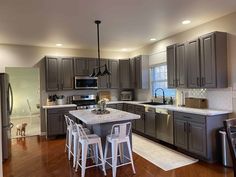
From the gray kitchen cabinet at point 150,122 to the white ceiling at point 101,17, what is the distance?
201 cm

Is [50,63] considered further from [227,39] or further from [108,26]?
[227,39]

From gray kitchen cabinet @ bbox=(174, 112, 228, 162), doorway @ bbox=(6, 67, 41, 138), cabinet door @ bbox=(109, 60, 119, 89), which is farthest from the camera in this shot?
doorway @ bbox=(6, 67, 41, 138)

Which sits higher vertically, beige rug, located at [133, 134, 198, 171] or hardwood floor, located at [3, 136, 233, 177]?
beige rug, located at [133, 134, 198, 171]

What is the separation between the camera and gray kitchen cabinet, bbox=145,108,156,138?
4764mm

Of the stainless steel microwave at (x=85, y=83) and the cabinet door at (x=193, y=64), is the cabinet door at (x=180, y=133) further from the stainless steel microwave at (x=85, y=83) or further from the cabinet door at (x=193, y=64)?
the stainless steel microwave at (x=85, y=83)

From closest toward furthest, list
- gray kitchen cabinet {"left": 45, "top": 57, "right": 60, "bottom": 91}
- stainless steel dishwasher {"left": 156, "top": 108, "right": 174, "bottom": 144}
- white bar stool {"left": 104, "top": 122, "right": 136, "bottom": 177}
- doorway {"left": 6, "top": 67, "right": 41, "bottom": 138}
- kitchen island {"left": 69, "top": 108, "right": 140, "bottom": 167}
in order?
Result: white bar stool {"left": 104, "top": 122, "right": 136, "bottom": 177} → kitchen island {"left": 69, "top": 108, "right": 140, "bottom": 167} → stainless steel dishwasher {"left": 156, "top": 108, "right": 174, "bottom": 144} → gray kitchen cabinet {"left": 45, "top": 57, "right": 60, "bottom": 91} → doorway {"left": 6, "top": 67, "right": 41, "bottom": 138}

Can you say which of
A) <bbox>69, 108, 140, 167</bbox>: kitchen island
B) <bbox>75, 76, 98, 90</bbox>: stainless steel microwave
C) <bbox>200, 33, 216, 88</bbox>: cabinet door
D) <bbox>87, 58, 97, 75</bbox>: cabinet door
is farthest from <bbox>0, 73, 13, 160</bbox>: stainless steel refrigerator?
<bbox>200, 33, 216, 88</bbox>: cabinet door

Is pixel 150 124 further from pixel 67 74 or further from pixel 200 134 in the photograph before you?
pixel 67 74

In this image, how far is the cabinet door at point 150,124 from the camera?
4768 millimetres

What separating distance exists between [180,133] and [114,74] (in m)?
3.38

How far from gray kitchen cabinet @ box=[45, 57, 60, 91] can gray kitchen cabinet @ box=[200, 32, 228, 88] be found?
4154 mm

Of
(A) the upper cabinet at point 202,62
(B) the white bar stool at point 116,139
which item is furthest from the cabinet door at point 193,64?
(B) the white bar stool at point 116,139

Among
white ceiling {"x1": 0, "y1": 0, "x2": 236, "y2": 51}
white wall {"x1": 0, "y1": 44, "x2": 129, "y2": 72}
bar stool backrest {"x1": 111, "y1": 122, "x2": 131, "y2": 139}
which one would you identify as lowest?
bar stool backrest {"x1": 111, "y1": 122, "x2": 131, "y2": 139}

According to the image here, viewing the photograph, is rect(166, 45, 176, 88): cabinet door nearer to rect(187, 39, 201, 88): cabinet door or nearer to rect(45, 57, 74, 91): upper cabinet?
rect(187, 39, 201, 88): cabinet door
